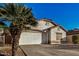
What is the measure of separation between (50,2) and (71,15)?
22.3 inches

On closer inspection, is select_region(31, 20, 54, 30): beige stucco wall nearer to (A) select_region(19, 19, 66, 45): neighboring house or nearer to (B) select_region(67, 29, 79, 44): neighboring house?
(A) select_region(19, 19, 66, 45): neighboring house

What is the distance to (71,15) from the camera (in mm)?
34156

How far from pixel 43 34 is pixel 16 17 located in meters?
0.74

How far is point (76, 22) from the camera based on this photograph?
112ft

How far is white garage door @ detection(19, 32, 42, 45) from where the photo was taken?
112ft

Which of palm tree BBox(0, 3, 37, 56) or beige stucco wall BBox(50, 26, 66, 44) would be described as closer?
palm tree BBox(0, 3, 37, 56)

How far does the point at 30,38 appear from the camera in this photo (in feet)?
112

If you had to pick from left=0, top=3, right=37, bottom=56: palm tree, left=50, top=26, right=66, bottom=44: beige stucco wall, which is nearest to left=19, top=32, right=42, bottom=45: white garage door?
left=0, top=3, right=37, bottom=56: palm tree

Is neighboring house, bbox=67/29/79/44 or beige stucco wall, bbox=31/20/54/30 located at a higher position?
beige stucco wall, bbox=31/20/54/30

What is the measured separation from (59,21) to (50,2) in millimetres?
482

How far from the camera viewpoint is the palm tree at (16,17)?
34125 millimetres

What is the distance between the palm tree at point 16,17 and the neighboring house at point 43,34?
5.0 inches

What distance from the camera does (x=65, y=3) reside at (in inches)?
1344

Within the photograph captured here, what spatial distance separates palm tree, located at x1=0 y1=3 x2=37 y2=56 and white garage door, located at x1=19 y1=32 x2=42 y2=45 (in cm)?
11
